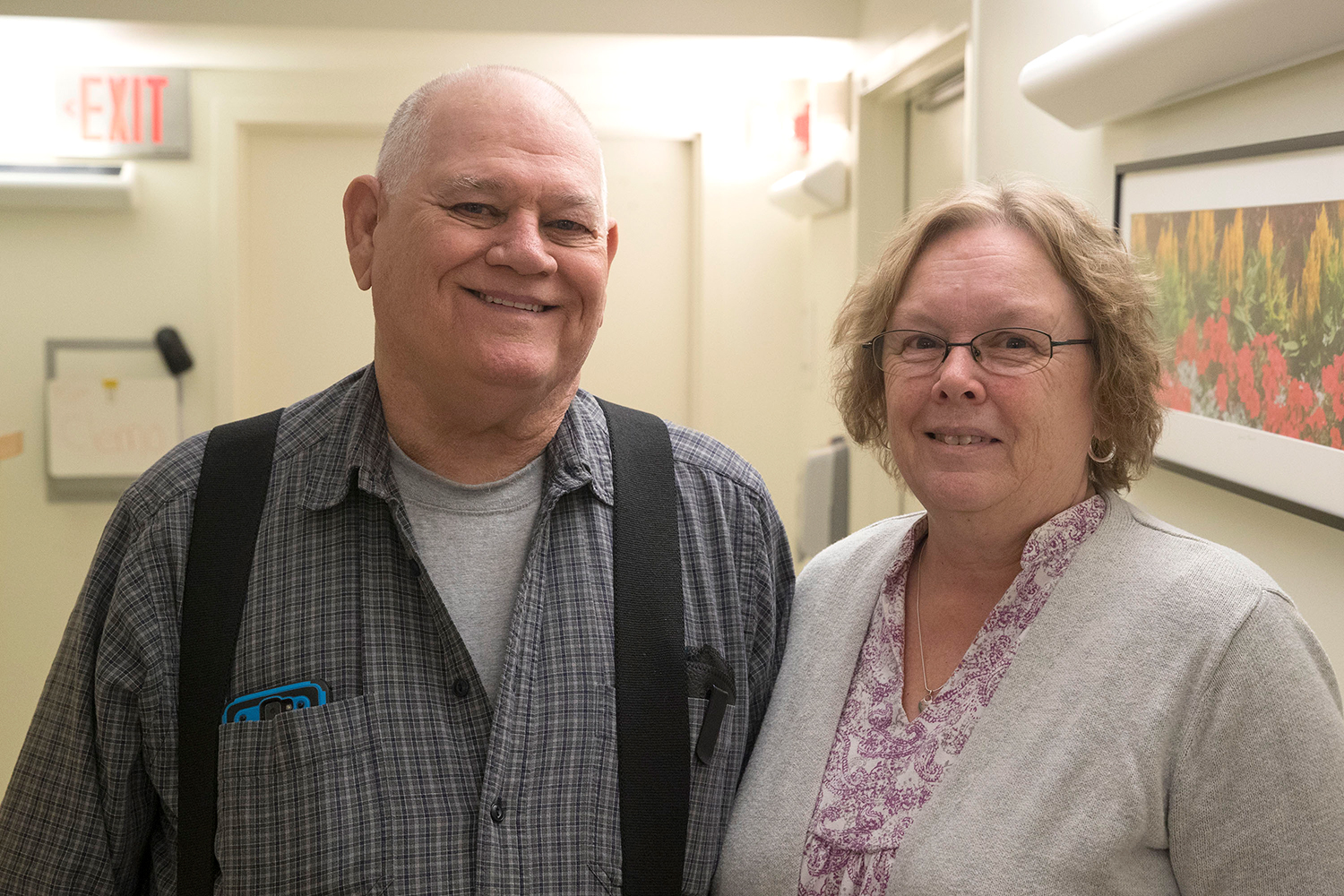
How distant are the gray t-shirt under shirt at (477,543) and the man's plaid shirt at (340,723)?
3 centimetres

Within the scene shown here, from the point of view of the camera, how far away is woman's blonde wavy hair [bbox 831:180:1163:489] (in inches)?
46.4

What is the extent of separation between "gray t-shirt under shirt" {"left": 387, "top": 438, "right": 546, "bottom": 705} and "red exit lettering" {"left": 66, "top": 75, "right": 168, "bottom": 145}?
291 centimetres

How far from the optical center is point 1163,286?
175 cm

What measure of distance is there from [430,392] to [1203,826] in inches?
33.5

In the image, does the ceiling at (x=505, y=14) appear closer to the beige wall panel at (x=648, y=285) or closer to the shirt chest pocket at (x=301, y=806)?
the beige wall panel at (x=648, y=285)

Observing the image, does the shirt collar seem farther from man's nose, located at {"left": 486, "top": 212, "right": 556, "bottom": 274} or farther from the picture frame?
the picture frame

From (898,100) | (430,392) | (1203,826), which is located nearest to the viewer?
(1203,826)

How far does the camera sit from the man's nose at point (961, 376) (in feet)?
3.82

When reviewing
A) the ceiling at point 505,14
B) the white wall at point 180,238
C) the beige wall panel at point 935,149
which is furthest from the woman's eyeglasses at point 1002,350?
the white wall at point 180,238

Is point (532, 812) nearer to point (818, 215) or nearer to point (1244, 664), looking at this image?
point (1244, 664)

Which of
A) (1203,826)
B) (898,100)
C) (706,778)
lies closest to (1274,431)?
(1203,826)

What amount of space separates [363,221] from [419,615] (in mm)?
454

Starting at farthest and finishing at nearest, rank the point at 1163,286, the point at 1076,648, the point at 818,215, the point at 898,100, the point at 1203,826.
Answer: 1. the point at 818,215
2. the point at 898,100
3. the point at 1163,286
4. the point at 1076,648
5. the point at 1203,826

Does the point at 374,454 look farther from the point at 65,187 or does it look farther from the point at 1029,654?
the point at 65,187
